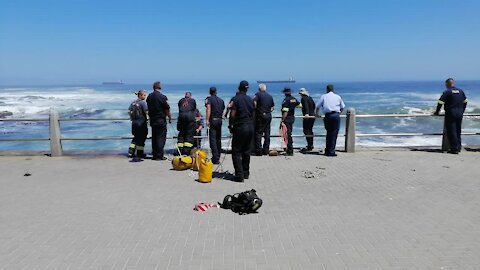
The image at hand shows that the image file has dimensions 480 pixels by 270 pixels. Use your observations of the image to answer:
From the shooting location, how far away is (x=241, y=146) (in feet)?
27.0

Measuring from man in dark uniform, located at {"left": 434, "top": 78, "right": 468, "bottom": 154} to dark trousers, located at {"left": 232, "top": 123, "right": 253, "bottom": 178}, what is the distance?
5.63 m

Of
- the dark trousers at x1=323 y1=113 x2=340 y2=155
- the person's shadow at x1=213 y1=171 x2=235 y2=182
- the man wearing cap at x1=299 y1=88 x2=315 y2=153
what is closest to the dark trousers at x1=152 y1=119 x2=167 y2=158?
the person's shadow at x1=213 y1=171 x2=235 y2=182

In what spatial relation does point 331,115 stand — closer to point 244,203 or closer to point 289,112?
point 289,112

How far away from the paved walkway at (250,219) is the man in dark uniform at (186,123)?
98 centimetres

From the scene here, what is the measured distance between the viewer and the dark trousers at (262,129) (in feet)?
34.5

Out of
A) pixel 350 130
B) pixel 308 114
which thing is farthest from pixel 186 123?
pixel 350 130

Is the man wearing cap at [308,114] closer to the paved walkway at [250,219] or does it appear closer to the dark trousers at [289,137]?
the dark trousers at [289,137]

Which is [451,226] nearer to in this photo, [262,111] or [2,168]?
[262,111]

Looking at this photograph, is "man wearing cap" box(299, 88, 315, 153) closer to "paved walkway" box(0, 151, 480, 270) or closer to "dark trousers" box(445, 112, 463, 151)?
"paved walkway" box(0, 151, 480, 270)

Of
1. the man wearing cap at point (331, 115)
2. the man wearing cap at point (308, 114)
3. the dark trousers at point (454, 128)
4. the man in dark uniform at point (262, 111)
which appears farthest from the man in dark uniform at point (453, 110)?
the man in dark uniform at point (262, 111)

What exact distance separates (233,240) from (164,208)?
173 cm

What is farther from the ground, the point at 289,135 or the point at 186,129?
the point at 186,129

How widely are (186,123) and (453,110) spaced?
7092 millimetres

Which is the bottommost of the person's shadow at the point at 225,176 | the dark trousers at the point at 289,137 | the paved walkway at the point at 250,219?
the person's shadow at the point at 225,176
